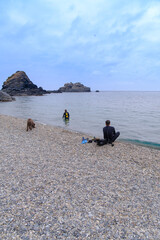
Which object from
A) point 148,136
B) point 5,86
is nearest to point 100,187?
point 148,136

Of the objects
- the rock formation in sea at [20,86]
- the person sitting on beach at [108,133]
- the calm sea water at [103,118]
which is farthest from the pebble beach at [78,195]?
the rock formation in sea at [20,86]

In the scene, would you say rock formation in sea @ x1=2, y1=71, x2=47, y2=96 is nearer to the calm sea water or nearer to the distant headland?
the distant headland

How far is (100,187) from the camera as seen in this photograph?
5852 millimetres

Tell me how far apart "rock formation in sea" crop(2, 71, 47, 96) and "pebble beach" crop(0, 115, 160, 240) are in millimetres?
130992

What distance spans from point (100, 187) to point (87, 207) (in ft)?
4.02

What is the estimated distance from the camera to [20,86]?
14162 centimetres

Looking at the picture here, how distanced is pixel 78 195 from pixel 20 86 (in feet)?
490

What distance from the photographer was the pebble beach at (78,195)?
3.91 m

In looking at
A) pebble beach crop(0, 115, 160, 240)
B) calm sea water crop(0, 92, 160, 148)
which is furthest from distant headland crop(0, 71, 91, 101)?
pebble beach crop(0, 115, 160, 240)

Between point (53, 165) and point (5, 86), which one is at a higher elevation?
point (5, 86)

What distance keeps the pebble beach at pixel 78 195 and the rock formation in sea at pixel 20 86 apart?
430ft

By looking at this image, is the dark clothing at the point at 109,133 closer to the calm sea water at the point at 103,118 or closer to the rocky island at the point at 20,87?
the calm sea water at the point at 103,118

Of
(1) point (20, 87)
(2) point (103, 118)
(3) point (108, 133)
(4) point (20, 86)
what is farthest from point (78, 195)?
(4) point (20, 86)

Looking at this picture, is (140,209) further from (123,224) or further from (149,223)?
(123,224)
